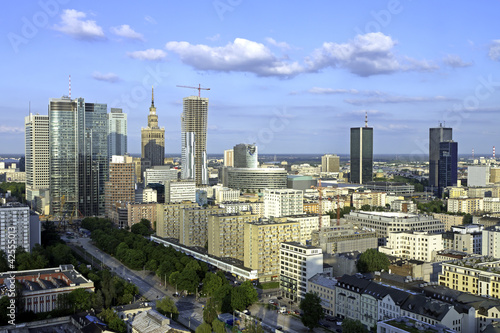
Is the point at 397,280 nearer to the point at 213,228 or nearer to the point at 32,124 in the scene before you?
the point at 213,228

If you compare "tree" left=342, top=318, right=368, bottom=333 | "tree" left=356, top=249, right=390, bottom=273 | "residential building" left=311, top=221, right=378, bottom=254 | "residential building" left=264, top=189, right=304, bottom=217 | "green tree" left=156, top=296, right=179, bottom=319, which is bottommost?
"green tree" left=156, top=296, right=179, bottom=319

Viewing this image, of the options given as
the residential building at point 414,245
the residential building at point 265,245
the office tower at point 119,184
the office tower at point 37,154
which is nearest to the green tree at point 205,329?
the residential building at point 265,245

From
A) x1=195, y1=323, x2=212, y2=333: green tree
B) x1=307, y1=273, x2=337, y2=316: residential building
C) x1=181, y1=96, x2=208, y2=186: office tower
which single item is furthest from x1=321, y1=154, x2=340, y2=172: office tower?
x1=195, y1=323, x2=212, y2=333: green tree

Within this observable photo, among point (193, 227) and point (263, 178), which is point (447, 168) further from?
point (193, 227)

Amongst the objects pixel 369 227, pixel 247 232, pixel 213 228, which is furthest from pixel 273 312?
pixel 369 227

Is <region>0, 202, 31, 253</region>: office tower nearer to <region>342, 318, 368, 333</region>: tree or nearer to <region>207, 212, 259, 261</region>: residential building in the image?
<region>207, 212, 259, 261</region>: residential building
